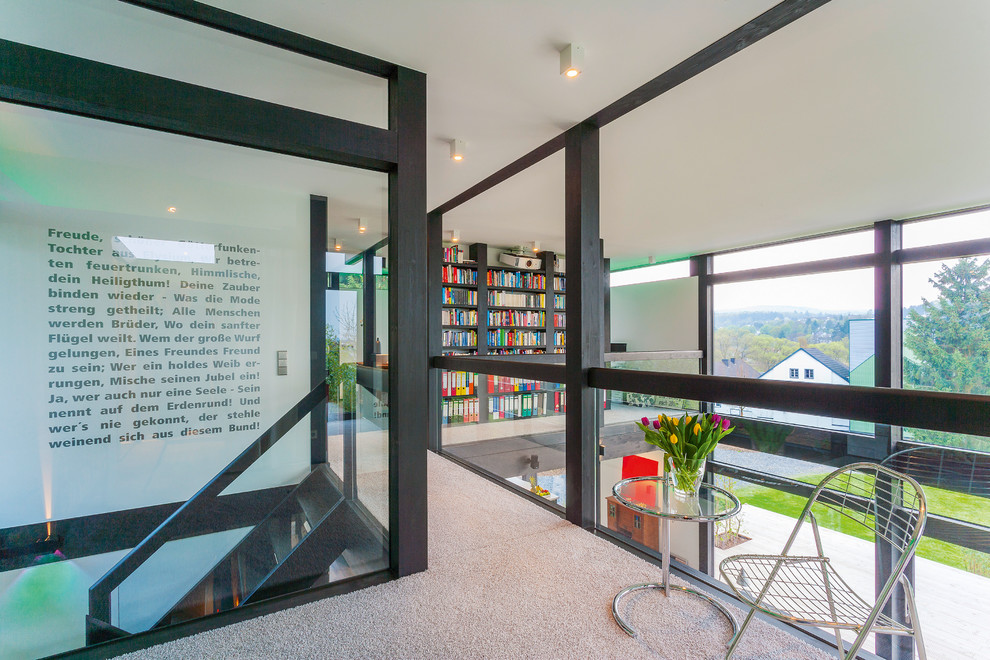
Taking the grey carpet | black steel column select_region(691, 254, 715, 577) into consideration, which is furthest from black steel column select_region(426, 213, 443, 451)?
black steel column select_region(691, 254, 715, 577)

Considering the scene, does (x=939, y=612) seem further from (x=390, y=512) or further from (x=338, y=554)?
(x=338, y=554)

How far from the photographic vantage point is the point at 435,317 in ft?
15.3

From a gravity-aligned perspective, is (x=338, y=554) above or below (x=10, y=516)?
below

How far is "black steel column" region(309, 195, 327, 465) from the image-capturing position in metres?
2.14

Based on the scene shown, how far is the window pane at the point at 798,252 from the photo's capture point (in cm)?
568

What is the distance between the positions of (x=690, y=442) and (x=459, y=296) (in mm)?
4866

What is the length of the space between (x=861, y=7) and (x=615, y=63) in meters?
0.96

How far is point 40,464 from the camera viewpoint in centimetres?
158

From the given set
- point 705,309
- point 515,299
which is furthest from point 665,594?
point 705,309

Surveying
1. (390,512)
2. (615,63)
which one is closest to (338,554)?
(390,512)

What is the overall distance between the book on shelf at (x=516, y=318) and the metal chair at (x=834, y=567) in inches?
208

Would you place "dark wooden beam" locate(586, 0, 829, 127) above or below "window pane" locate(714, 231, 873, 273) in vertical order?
above

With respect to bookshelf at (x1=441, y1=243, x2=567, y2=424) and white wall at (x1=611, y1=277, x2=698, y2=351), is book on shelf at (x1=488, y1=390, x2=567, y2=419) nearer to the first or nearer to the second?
bookshelf at (x1=441, y1=243, x2=567, y2=424)

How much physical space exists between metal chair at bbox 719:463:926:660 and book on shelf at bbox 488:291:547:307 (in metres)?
5.34
